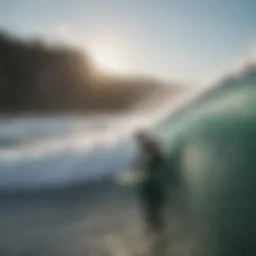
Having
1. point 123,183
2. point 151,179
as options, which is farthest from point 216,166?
point 123,183

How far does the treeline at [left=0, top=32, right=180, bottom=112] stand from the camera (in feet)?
4.95

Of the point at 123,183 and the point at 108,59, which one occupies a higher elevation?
the point at 108,59

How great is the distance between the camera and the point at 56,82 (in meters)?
1.54

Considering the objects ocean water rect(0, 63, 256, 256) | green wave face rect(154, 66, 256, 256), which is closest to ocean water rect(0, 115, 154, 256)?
ocean water rect(0, 63, 256, 256)

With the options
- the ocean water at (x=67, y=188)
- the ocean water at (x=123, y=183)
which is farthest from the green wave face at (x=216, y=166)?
the ocean water at (x=67, y=188)

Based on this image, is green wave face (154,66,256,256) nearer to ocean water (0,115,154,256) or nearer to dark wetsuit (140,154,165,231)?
dark wetsuit (140,154,165,231)

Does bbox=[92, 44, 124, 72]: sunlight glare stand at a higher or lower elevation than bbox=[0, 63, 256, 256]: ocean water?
higher

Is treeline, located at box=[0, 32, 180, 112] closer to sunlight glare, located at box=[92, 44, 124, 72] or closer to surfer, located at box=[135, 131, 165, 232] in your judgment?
sunlight glare, located at box=[92, 44, 124, 72]

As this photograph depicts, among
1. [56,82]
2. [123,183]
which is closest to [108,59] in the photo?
[56,82]

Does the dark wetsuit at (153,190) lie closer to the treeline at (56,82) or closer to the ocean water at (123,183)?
the ocean water at (123,183)

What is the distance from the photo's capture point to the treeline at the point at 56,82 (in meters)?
1.51

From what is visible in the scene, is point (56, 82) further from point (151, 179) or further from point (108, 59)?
point (151, 179)

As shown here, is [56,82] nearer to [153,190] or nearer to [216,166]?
[153,190]

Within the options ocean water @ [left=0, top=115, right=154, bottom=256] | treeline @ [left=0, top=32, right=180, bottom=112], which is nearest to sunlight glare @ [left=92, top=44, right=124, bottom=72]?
treeline @ [left=0, top=32, right=180, bottom=112]
